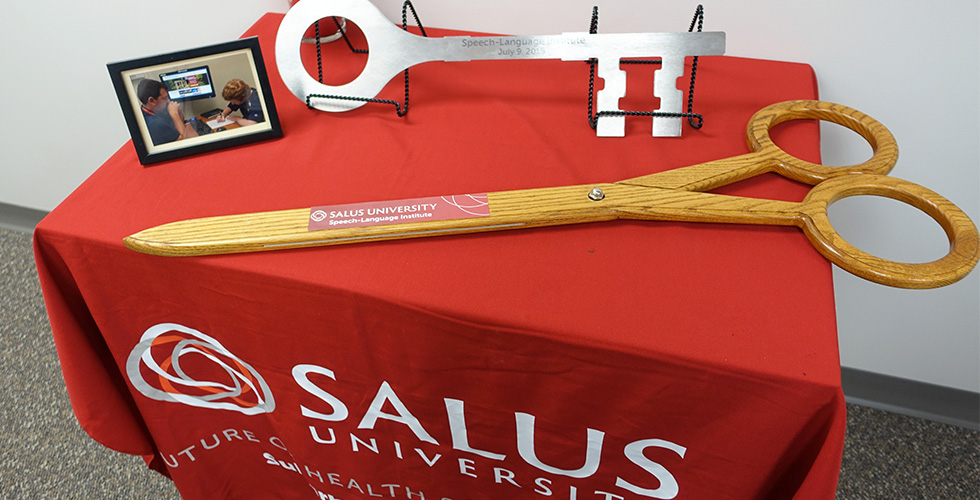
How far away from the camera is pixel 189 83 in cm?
79

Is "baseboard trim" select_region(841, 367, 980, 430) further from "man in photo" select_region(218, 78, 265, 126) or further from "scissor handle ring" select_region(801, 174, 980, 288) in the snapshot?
"man in photo" select_region(218, 78, 265, 126)

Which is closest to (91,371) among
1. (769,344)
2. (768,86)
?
Result: (769,344)

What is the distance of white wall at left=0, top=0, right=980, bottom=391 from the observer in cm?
92

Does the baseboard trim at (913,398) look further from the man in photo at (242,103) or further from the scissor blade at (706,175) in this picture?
the man in photo at (242,103)

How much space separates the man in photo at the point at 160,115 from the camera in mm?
781

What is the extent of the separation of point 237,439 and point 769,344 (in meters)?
0.74

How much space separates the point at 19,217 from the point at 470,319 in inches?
69.6

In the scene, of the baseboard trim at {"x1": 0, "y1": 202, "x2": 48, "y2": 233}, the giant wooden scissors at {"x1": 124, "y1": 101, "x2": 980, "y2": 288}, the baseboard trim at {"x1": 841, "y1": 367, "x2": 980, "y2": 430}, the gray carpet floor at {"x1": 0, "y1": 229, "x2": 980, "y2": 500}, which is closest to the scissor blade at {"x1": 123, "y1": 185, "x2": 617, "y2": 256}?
the giant wooden scissors at {"x1": 124, "y1": 101, "x2": 980, "y2": 288}

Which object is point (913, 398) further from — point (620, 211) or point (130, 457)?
point (130, 457)

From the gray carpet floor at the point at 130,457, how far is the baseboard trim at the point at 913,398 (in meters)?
0.02

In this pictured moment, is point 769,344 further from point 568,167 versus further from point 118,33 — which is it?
point 118,33

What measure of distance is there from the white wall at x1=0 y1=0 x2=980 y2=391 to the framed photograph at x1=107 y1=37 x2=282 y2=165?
0.35 meters

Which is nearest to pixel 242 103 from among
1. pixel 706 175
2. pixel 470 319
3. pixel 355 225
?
pixel 355 225

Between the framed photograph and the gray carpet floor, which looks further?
the gray carpet floor
